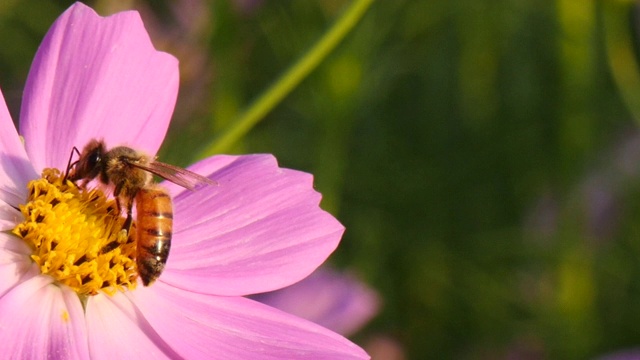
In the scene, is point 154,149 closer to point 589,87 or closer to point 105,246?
point 105,246

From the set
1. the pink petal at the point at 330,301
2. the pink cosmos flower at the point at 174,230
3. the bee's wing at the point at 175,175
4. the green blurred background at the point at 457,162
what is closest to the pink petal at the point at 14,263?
the pink cosmos flower at the point at 174,230

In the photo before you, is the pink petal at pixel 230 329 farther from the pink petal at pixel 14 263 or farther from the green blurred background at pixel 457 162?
the green blurred background at pixel 457 162

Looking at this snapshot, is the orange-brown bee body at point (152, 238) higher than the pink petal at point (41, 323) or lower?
higher

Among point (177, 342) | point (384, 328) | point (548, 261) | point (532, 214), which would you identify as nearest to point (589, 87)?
point (548, 261)

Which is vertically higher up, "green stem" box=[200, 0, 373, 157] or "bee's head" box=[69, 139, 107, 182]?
"green stem" box=[200, 0, 373, 157]

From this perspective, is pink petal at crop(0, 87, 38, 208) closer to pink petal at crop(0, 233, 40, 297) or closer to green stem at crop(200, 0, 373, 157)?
pink petal at crop(0, 233, 40, 297)

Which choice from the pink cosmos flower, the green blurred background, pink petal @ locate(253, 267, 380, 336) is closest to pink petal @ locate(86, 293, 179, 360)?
the pink cosmos flower

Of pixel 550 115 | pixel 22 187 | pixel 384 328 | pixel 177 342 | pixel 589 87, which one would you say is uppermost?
pixel 550 115
